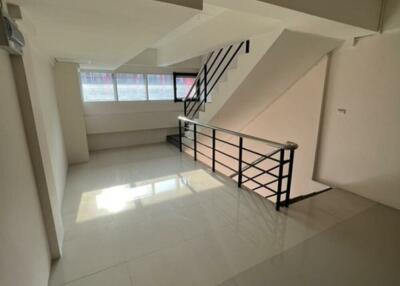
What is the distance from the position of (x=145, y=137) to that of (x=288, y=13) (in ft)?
15.2

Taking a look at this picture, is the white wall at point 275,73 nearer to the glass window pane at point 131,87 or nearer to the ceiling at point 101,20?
the ceiling at point 101,20

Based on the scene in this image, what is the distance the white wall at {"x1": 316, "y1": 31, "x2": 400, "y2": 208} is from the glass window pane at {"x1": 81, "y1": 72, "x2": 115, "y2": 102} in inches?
180

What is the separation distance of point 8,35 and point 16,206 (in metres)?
0.91

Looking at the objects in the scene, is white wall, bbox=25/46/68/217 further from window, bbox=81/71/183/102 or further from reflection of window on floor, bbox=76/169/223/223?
window, bbox=81/71/183/102

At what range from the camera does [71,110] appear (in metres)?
3.92

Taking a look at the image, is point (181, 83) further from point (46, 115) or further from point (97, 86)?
point (46, 115)

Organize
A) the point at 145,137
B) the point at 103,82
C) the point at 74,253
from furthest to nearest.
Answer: the point at 145,137 < the point at 103,82 < the point at 74,253

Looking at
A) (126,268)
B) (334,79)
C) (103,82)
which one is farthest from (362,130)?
(103,82)

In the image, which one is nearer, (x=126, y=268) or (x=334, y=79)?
(x=126, y=268)

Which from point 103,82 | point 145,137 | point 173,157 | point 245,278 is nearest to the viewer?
point 245,278

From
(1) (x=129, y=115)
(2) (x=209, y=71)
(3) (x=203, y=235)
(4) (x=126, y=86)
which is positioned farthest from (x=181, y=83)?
(3) (x=203, y=235)

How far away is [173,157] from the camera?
4.40 m

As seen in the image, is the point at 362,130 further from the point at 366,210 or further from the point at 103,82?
the point at 103,82

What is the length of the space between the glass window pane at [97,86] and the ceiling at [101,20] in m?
2.55
